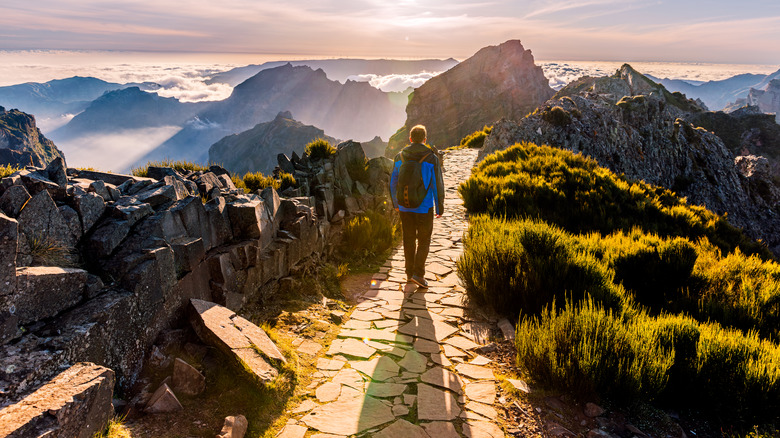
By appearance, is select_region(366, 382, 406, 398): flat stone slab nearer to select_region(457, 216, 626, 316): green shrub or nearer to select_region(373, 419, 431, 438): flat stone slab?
select_region(373, 419, 431, 438): flat stone slab

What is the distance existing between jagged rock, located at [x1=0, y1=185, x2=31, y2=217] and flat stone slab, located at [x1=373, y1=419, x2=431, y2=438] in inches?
136

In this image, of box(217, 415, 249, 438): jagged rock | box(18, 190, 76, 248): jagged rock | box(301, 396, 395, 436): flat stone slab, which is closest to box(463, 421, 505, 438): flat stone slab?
box(301, 396, 395, 436): flat stone slab

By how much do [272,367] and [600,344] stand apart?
325 cm

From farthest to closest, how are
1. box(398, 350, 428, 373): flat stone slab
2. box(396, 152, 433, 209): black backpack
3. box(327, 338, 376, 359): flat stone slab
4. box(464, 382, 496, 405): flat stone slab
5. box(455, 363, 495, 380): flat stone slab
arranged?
box(396, 152, 433, 209): black backpack < box(327, 338, 376, 359): flat stone slab < box(398, 350, 428, 373): flat stone slab < box(455, 363, 495, 380): flat stone slab < box(464, 382, 496, 405): flat stone slab

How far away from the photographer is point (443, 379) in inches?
168

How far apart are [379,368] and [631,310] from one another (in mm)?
3159

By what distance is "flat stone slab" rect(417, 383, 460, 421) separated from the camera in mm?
3670

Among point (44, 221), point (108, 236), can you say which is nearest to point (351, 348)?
point (108, 236)

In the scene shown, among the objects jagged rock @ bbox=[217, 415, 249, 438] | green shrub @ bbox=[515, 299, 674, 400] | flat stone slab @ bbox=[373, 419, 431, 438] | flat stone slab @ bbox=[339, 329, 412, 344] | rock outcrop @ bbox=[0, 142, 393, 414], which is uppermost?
rock outcrop @ bbox=[0, 142, 393, 414]

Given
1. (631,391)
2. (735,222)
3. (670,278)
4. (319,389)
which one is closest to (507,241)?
(670,278)

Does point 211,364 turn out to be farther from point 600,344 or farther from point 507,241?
point 507,241

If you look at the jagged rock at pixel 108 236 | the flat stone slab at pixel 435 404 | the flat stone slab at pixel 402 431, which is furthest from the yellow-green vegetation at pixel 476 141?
the jagged rock at pixel 108 236

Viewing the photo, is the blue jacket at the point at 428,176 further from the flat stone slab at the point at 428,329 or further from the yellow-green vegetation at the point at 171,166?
the yellow-green vegetation at the point at 171,166

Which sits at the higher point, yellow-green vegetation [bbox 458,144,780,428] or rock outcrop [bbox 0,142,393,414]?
rock outcrop [bbox 0,142,393,414]
